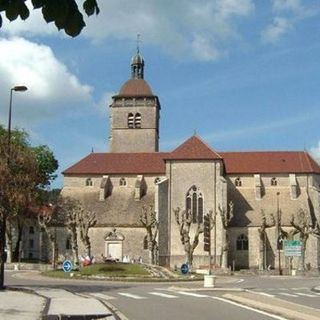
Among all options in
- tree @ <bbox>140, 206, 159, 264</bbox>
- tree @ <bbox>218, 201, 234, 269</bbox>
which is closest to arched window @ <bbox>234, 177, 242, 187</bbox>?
tree @ <bbox>218, 201, 234, 269</bbox>

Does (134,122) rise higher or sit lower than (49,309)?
higher

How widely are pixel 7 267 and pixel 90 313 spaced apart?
41983 mm

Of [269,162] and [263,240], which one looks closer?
[263,240]

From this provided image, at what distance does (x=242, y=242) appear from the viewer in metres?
64.4

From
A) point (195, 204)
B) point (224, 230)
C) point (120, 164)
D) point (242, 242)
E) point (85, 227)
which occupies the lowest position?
point (242, 242)

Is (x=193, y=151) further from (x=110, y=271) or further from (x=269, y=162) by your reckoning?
(x=110, y=271)

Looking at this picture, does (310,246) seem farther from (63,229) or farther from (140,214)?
(63,229)

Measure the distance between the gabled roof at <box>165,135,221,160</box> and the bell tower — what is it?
15.3 meters

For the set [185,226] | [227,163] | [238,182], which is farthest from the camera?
[227,163]

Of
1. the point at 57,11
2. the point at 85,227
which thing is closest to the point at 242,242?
the point at 85,227

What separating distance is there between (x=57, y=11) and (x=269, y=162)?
223ft

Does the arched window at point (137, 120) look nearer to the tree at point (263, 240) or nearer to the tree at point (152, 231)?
the tree at point (152, 231)

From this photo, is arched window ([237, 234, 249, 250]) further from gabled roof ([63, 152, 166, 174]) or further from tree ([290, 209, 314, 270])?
gabled roof ([63, 152, 166, 174])

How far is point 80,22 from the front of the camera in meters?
4.82
